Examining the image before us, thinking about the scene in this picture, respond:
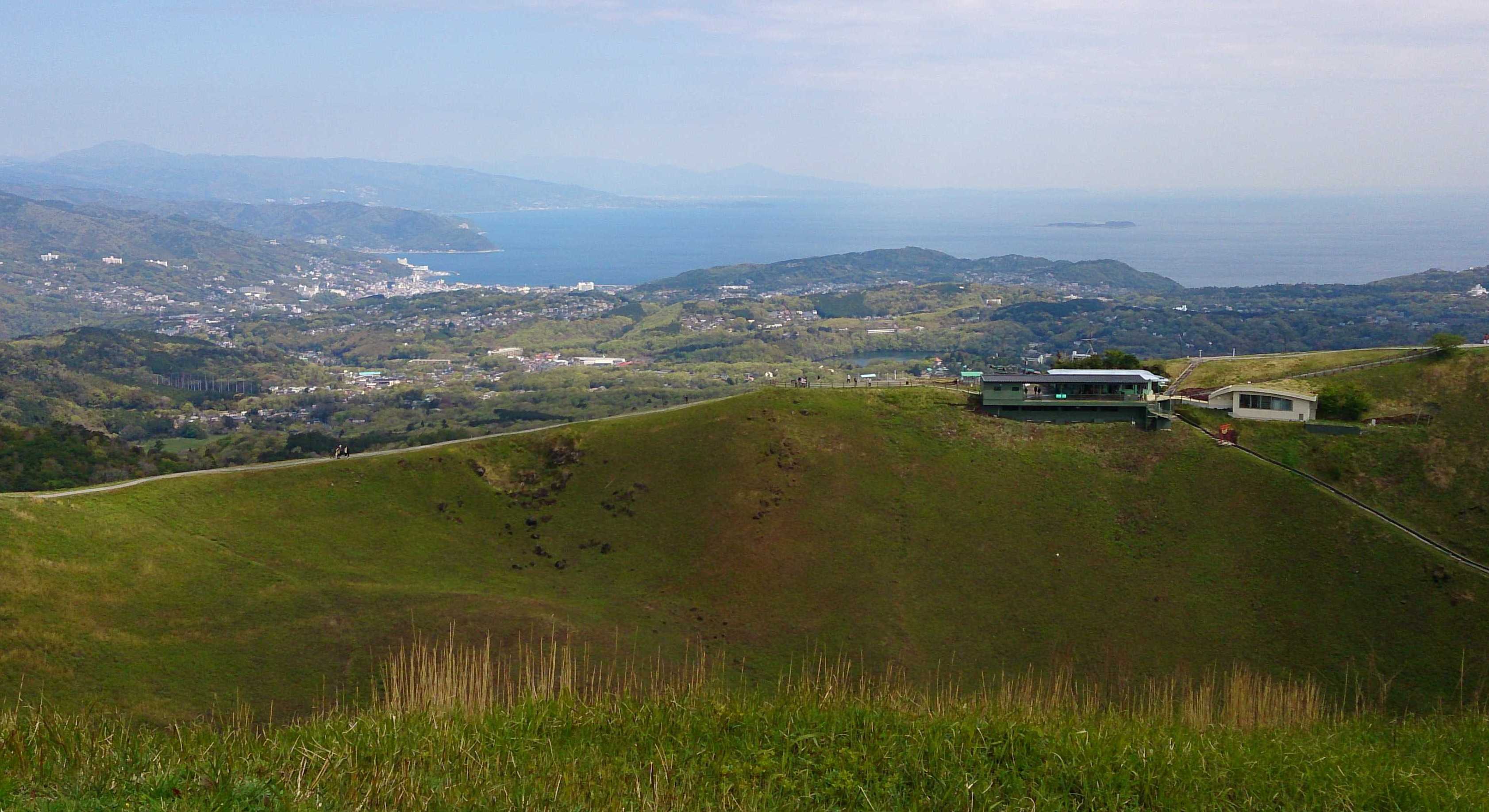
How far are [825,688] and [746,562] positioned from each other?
26.6 m

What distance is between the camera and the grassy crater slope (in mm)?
37344

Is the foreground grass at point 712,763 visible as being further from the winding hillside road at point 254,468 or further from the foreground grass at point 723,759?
the winding hillside road at point 254,468

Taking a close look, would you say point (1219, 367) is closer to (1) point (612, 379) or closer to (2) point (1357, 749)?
(2) point (1357, 749)

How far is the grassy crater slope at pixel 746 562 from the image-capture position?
37344 mm

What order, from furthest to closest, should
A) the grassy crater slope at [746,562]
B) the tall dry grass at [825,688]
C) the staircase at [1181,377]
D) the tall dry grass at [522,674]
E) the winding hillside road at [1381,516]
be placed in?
the staircase at [1181,377] → the winding hillside road at [1381,516] → the grassy crater slope at [746,562] → the tall dry grass at [522,674] → the tall dry grass at [825,688]

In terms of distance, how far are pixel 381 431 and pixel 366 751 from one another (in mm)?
111099

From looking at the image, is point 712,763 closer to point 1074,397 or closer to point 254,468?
point 254,468

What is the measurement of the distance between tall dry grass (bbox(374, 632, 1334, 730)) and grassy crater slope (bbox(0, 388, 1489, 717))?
1.39m

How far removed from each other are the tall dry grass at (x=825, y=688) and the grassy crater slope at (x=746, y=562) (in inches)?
54.9

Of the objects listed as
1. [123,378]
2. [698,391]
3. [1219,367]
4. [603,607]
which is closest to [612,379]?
[698,391]

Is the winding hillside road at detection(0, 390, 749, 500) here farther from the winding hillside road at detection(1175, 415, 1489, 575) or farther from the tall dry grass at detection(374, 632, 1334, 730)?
the winding hillside road at detection(1175, 415, 1489, 575)

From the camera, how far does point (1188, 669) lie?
3884 cm

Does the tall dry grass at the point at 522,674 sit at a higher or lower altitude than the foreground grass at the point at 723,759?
lower

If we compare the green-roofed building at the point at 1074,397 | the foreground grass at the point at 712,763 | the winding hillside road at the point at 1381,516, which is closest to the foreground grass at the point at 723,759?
the foreground grass at the point at 712,763
